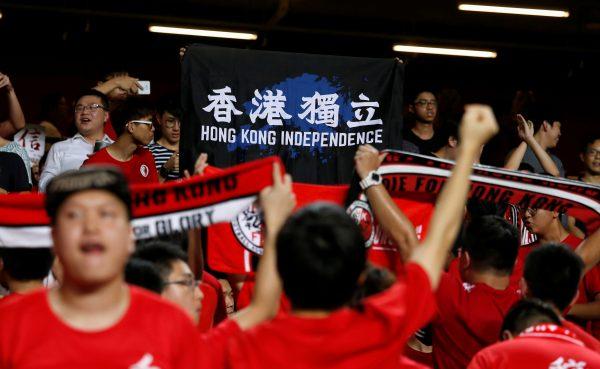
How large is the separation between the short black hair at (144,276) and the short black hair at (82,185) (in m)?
0.67

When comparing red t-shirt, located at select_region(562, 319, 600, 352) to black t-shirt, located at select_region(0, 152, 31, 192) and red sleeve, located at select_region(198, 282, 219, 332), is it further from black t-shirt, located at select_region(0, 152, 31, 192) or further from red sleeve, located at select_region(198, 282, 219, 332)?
black t-shirt, located at select_region(0, 152, 31, 192)

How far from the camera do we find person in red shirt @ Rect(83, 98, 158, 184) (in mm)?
6832

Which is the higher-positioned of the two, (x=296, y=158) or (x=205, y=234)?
(x=296, y=158)

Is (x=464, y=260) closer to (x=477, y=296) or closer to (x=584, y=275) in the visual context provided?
(x=477, y=296)

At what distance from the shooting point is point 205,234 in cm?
571

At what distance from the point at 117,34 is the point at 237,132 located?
377 inches

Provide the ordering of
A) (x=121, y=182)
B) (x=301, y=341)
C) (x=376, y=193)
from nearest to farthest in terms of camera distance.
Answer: (x=301, y=341), (x=121, y=182), (x=376, y=193)

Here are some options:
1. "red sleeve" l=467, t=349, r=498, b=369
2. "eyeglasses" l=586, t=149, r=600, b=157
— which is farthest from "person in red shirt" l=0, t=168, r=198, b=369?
"eyeglasses" l=586, t=149, r=600, b=157

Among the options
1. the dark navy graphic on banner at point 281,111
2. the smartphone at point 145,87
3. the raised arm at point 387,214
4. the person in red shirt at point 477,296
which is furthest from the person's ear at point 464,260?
the smartphone at point 145,87

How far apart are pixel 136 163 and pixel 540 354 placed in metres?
3.64

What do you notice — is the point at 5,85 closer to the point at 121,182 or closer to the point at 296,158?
the point at 296,158

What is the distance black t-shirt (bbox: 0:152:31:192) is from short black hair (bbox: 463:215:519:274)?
3069 mm

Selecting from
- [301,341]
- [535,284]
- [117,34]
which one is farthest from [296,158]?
[117,34]

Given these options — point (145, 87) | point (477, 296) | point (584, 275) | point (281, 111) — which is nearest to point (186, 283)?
point (477, 296)
